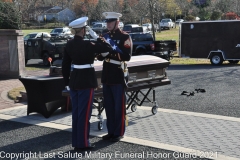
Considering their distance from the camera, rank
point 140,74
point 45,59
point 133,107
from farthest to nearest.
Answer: point 45,59, point 133,107, point 140,74

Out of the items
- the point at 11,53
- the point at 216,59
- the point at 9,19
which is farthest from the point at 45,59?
the point at 216,59

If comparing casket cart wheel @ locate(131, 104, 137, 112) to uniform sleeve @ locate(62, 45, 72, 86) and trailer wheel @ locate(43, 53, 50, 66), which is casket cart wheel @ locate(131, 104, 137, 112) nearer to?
uniform sleeve @ locate(62, 45, 72, 86)

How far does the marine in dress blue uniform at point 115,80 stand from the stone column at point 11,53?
27.3 ft

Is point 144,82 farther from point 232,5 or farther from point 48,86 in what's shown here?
point 232,5

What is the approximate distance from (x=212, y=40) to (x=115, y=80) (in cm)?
1468

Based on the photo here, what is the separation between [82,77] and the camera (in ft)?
19.9

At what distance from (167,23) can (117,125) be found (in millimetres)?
51626

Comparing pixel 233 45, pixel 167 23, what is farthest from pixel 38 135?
pixel 167 23

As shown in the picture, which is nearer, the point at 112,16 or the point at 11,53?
the point at 112,16

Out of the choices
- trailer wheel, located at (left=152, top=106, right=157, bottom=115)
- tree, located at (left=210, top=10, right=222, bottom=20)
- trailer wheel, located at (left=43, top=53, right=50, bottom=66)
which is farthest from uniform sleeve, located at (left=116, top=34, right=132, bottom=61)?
tree, located at (left=210, top=10, right=222, bottom=20)

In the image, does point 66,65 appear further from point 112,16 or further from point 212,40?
point 212,40

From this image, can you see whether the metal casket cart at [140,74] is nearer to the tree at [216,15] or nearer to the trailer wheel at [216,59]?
the trailer wheel at [216,59]

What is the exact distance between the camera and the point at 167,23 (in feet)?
187

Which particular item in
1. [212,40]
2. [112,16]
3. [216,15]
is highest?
[216,15]
